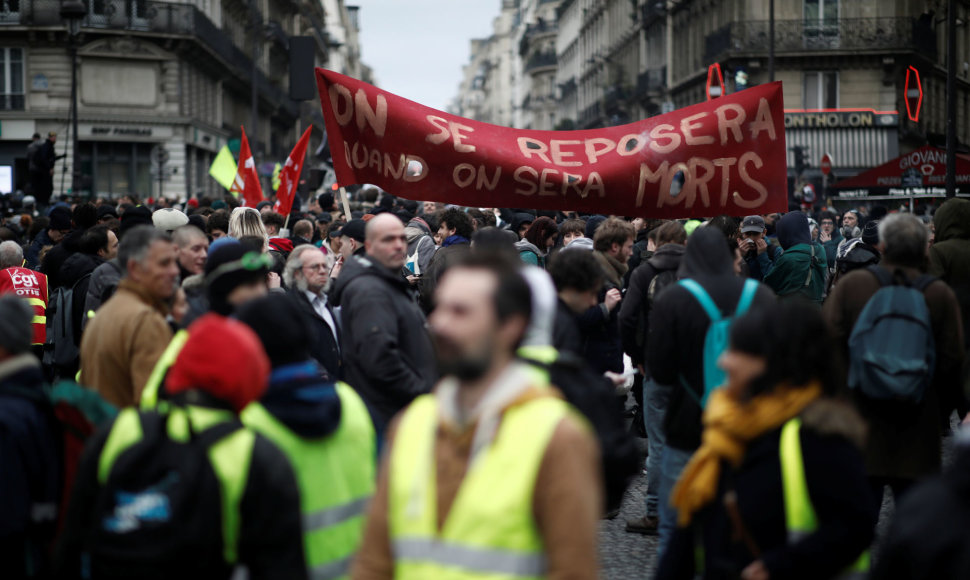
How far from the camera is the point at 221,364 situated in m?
3.32

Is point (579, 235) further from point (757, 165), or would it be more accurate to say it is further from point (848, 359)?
point (848, 359)

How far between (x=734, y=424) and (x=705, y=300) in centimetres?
194

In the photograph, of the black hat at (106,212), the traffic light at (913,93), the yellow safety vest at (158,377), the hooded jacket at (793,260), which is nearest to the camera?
the yellow safety vest at (158,377)

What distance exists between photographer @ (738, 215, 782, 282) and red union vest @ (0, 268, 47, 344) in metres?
5.43

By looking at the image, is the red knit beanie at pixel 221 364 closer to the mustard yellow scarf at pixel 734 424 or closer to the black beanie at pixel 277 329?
the black beanie at pixel 277 329

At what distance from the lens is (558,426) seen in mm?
2834

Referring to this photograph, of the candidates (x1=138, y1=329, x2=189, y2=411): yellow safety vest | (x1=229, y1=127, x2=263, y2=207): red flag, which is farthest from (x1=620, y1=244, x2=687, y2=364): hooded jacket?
(x1=229, y1=127, x2=263, y2=207): red flag

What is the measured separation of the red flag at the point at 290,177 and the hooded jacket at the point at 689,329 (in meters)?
7.85

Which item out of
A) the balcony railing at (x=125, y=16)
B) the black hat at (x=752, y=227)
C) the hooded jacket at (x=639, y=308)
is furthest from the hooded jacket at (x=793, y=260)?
the balcony railing at (x=125, y=16)

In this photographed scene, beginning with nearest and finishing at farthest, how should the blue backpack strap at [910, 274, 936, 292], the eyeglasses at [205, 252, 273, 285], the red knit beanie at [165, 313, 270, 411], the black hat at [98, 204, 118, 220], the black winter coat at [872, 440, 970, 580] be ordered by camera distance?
1. the black winter coat at [872, 440, 970, 580]
2. the red knit beanie at [165, 313, 270, 411]
3. the eyeglasses at [205, 252, 273, 285]
4. the blue backpack strap at [910, 274, 936, 292]
5. the black hat at [98, 204, 118, 220]

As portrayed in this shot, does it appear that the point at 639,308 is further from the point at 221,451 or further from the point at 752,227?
the point at 221,451

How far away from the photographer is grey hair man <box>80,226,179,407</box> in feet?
16.0

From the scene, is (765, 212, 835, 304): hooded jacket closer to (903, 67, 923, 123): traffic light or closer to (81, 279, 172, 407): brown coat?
(81, 279, 172, 407): brown coat

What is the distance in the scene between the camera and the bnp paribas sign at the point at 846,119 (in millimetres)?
39781
